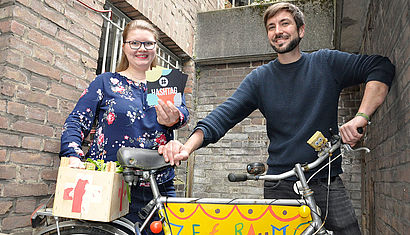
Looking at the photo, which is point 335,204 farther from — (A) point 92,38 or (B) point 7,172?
(A) point 92,38

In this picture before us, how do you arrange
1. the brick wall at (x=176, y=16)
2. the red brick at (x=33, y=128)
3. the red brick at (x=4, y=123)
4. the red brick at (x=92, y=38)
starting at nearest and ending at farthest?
the red brick at (x=4, y=123) → the red brick at (x=33, y=128) → the red brick at (x=92, y=38) → the brick wall at (x=176, y=16)

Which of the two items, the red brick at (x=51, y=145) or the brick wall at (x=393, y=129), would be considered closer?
the brick wall at (x=393, y=129)

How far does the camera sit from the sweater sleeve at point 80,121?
1.70 m

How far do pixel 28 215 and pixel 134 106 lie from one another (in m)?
1.09

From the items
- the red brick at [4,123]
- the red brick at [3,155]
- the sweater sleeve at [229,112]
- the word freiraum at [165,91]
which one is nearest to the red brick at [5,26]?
the red brick at [4,123]

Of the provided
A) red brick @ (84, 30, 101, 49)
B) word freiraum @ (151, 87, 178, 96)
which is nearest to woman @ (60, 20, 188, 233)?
word freiraum @ (151, 87, 178, 96)

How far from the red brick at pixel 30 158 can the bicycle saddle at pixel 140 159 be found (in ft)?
3.23

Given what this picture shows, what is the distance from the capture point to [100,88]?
1909mm

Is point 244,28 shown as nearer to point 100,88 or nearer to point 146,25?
point 146,25

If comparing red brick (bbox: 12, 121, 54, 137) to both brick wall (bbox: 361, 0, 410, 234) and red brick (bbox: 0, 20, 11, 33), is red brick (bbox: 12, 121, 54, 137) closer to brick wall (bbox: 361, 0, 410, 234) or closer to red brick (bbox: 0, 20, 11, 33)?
red brick (bbox: 0, 20, 11, 33)

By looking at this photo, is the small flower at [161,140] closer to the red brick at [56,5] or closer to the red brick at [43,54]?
the red brick at [43,54]

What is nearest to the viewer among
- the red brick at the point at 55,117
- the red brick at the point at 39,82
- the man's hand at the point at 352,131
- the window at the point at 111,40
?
the man's hand at the point at 352,131

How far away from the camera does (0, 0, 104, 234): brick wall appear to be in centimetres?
206

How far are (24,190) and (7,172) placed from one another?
0.18 meters
